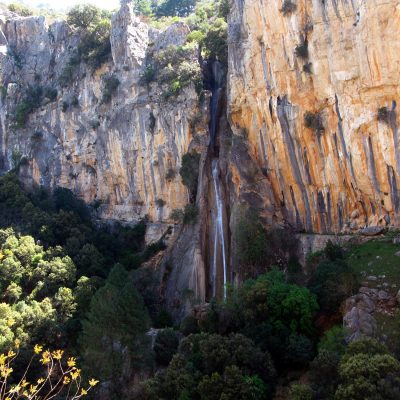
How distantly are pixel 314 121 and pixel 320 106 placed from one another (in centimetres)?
89

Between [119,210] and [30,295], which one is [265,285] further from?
[119,210]

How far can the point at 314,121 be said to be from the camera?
26797 mm

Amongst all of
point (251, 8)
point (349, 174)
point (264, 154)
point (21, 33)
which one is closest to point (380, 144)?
point (349, 174)

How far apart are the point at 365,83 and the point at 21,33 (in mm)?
42245

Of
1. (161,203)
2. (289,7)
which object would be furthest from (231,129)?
(289,7)

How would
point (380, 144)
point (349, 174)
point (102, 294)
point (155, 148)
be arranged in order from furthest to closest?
point (155, 148), point (349, 174), point (380, 144), point (102, 294)

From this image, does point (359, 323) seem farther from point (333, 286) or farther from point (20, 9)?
point (20, 9)

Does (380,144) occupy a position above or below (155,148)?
below

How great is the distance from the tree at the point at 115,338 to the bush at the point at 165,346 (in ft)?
3.28

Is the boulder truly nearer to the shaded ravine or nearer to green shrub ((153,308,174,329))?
the shaded ravine

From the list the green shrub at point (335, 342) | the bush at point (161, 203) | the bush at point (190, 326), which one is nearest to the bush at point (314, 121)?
the bush at point (190, 326)

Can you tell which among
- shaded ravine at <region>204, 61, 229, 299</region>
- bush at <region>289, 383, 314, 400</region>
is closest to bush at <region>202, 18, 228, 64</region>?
shaded ravine at <region>204, 61, 229, 299</region>

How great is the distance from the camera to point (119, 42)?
134 ft

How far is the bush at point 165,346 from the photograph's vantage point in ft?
71.8
